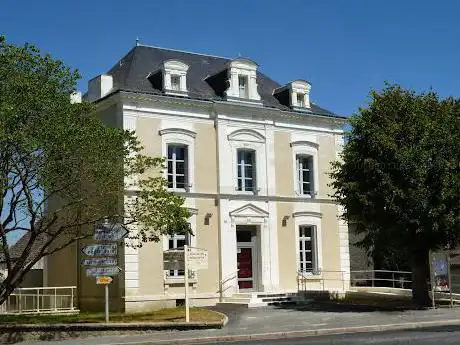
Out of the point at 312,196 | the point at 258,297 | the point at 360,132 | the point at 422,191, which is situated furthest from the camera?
the point at 312,196

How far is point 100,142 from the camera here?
19.5 meters

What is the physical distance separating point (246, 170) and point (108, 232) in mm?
11002

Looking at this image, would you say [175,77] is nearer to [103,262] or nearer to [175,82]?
[175,82]

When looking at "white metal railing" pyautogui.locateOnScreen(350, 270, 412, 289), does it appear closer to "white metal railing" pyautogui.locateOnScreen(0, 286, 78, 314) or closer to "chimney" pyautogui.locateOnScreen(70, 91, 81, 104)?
"white metal railing" pyautogui.locateOnScreen(0, 286, 78, 314)

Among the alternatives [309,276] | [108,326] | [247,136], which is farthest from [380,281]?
[108,326]

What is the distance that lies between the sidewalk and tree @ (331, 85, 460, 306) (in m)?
2.88

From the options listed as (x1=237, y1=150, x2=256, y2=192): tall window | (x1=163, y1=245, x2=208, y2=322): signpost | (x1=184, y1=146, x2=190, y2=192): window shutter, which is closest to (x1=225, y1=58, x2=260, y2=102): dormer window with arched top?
(x1=237, y1=150, x2=256, y2=192): tall window

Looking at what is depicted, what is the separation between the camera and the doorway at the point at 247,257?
99.3 feet

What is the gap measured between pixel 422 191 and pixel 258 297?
27.2 ft

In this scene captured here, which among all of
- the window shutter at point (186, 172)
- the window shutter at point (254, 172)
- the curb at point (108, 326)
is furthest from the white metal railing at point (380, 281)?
the curb at point (108, 326)

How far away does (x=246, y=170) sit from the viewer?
1212 inches

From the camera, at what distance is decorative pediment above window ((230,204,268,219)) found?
2981 cm

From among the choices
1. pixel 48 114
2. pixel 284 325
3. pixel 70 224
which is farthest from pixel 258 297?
pixel 48 114

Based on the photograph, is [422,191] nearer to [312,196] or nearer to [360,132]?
[360,132]
